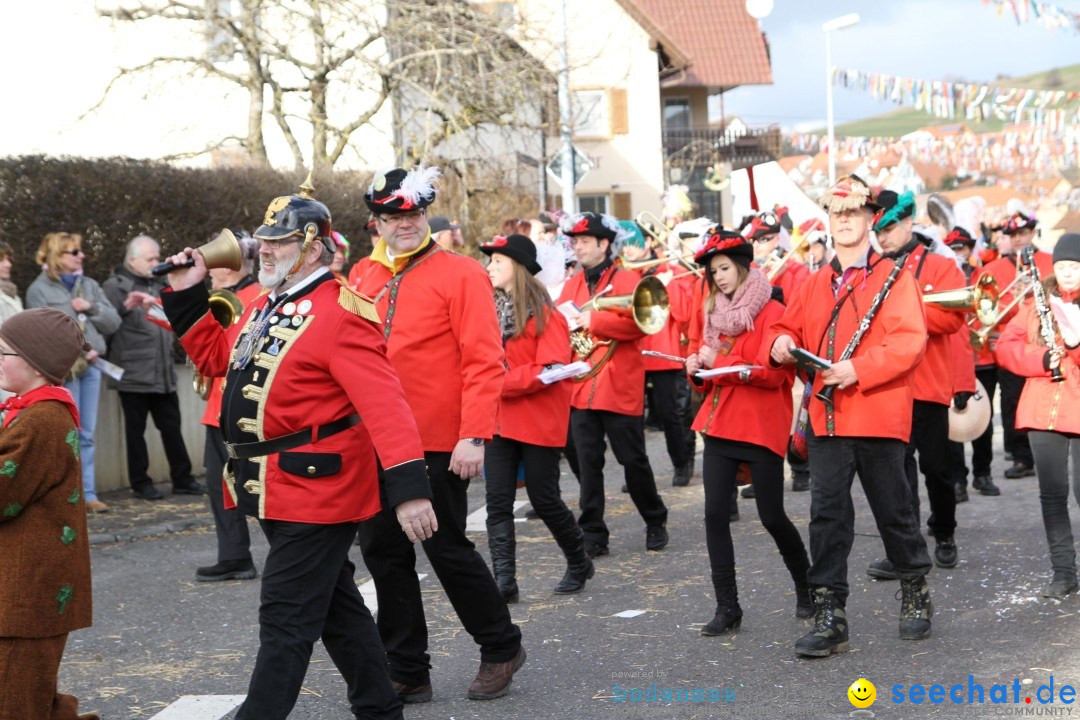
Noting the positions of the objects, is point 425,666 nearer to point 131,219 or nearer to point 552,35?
point 131,219

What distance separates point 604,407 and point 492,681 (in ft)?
10.0

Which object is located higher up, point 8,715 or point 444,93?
point 444,93

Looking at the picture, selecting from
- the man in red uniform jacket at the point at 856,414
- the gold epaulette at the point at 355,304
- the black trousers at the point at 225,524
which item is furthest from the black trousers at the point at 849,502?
the black trousers at the point at 225,524

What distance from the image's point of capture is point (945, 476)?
7.60 metres

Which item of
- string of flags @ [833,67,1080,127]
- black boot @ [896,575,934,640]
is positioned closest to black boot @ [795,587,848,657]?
black boot @ [896,575,934,640]

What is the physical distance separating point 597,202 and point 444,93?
80.7 ft

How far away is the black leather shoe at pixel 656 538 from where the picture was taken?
8453mm

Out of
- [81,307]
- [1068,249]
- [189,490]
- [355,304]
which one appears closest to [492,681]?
[355,304]

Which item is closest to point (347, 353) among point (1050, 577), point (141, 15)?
point (1050, 577)

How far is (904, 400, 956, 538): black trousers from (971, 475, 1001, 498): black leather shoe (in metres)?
2.56

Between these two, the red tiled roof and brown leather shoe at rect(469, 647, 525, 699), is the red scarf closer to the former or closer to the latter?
brown leather shoe at rect(469, 647, 525, 699)

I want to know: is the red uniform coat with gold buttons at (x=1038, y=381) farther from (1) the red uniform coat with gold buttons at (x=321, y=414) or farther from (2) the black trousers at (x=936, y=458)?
(1) the red uniform coat with gold buttons at (x=321, y=414)

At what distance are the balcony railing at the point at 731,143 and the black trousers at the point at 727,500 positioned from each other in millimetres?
38448

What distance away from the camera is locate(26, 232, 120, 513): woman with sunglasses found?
10.2m
